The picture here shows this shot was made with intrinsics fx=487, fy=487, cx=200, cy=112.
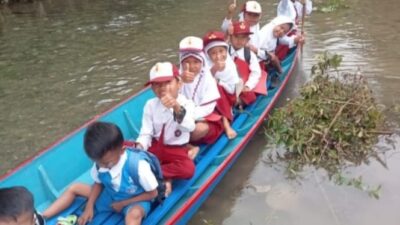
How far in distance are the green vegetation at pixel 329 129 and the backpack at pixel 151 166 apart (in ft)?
6.16

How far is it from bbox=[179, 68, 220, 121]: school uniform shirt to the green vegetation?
104 centimetres

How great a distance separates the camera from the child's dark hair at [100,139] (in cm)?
312

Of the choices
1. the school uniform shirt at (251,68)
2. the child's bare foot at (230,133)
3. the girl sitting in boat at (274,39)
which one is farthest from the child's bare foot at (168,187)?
the girl sitting in boat at (274,39)

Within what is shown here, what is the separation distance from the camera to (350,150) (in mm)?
5398

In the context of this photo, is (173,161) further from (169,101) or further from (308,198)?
(308,198)

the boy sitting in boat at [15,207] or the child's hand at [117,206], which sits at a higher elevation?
the boy sitting in boat at [15,207]

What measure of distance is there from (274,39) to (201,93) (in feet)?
8.84

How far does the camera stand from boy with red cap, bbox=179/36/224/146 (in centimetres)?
458

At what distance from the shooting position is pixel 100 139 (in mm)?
3125

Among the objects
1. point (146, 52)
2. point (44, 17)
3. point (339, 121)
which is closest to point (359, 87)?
point (339, 121)

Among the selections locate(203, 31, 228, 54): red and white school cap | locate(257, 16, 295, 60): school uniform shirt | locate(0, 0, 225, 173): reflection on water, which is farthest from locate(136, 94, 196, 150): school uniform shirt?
locate(257, 16, 295, 60): school uniform shirt

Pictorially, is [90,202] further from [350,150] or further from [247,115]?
[350,150]

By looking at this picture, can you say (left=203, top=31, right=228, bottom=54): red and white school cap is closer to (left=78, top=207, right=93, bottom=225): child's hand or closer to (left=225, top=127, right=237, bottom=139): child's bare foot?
(left=225, top=127, right=237, bottom=139): child's bare foot

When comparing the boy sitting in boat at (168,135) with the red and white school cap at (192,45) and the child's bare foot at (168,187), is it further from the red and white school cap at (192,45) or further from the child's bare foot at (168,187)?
the red and white school cap at (192,45)
